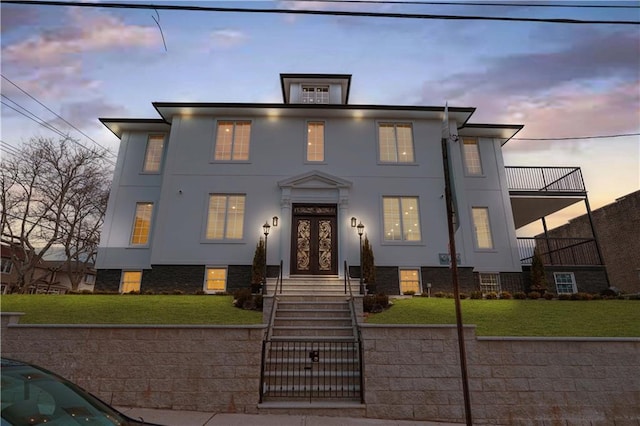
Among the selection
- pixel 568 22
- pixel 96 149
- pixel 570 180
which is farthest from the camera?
pixel 96 149

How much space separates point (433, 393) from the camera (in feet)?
19.5

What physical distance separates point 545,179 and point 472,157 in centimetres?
426

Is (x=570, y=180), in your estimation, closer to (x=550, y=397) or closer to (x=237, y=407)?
(x=550, y=397)

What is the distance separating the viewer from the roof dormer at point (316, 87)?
647 inches

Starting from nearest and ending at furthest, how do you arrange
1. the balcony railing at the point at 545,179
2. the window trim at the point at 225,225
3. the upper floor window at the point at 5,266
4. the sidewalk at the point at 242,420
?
the sidewalk at the point at 242,420
the window trim at the point at 225,225
the balcony railing at the point at 545,179
the upper floor window at the point at 5,266

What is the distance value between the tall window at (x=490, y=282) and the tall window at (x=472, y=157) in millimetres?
4764

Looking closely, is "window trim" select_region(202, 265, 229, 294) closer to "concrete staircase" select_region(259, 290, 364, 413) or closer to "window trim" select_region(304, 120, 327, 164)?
"concrete staircase" select_region(259, 290, 364, 413)

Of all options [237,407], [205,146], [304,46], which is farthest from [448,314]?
[205,146]

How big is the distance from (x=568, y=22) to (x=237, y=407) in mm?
9209

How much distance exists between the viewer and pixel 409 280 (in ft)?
42.7

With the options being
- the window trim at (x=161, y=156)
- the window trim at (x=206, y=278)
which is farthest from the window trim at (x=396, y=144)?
the window trim at (x=161, y=156)

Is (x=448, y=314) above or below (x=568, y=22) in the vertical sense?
below

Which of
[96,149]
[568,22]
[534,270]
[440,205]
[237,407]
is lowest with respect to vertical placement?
[237,407]

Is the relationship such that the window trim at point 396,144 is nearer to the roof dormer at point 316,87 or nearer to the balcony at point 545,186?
the roof dormer at point 316,87
